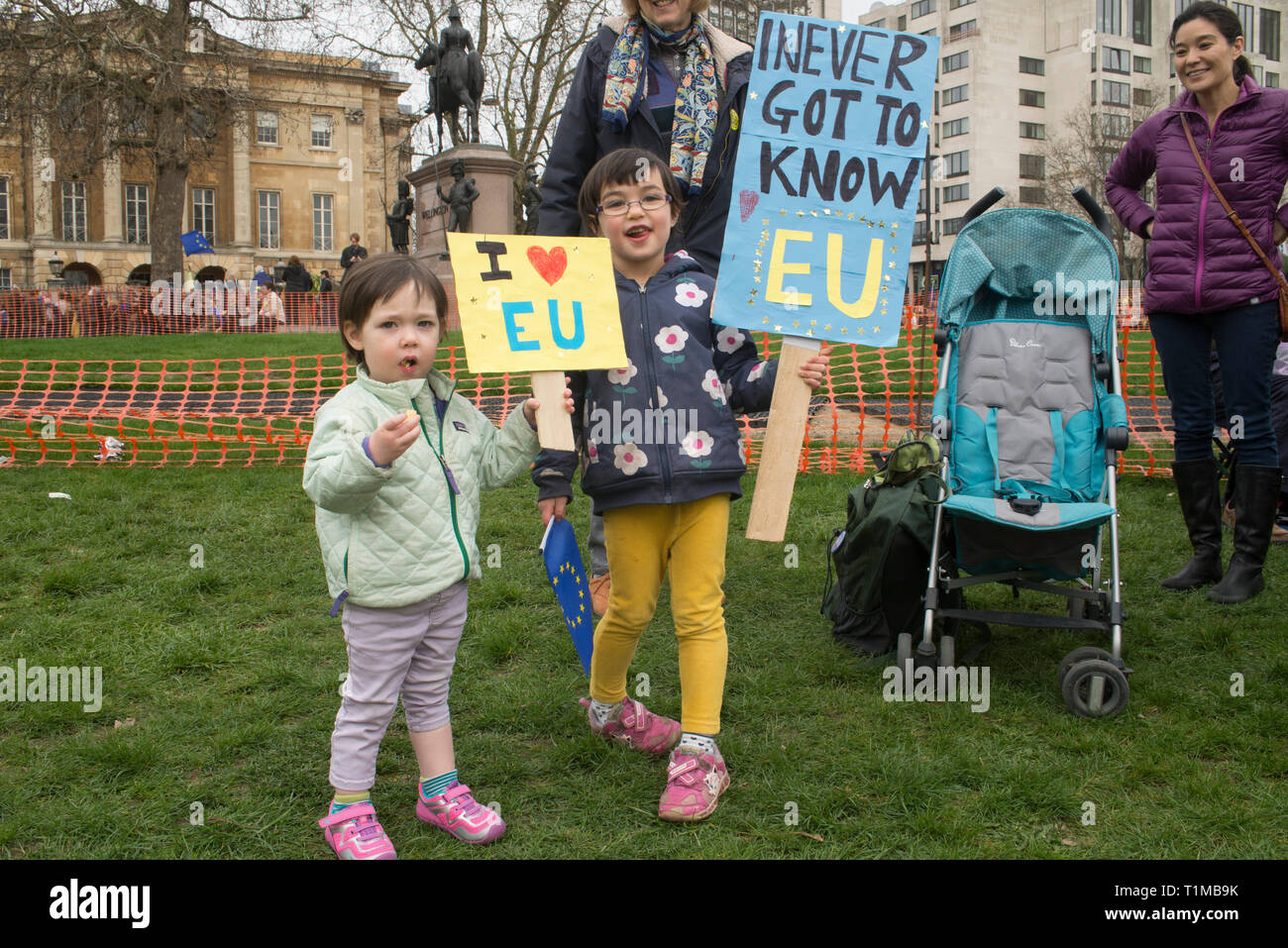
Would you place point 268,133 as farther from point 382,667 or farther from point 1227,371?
point 382,667

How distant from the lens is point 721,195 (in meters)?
3.63

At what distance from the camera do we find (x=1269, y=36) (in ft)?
207

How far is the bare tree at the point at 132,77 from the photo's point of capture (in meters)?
21.8

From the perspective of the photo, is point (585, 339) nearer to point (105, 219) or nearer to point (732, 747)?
point (732, 747)

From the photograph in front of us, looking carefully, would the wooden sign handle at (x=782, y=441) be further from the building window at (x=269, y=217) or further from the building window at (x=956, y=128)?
the building window at (x=956, y=128)

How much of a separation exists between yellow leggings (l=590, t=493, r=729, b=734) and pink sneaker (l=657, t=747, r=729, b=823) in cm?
8

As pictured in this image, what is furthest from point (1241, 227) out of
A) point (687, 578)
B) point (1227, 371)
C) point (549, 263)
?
point (549, 263)

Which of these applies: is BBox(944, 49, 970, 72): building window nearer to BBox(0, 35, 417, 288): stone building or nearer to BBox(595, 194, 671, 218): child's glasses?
BBox(0, 35, 417, 288): stone building

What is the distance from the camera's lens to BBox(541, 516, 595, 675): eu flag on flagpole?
114 inches

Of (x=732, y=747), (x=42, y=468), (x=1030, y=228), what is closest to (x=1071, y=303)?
(x=1030, y=228)

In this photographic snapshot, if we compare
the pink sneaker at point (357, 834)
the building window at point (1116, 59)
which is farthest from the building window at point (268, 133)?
the pink sneaker at point (357, 834)

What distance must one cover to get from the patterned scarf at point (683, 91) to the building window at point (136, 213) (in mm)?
55155

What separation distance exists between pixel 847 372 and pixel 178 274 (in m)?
21.3

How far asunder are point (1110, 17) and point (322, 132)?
45.4 m
